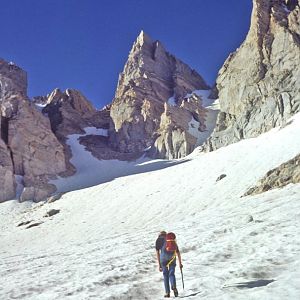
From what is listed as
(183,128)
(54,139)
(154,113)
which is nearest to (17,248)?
(54,139)

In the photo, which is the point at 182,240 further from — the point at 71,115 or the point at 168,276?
the point at 71,115

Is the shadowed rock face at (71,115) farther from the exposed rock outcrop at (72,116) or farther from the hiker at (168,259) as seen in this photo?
the hiker at (168,259)

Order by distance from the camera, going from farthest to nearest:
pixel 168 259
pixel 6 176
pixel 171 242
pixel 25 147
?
1. pixel 25 147
2. pixel 6 176
3. pixel 171 242
4. pixel 168 259

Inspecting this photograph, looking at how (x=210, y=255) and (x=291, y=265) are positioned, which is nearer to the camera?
(x=291, y=265)

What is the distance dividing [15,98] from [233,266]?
7376cm

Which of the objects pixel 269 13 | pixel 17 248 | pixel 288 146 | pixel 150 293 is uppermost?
pixel 269 13

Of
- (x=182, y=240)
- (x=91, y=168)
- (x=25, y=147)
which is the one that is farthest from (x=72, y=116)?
(x=182, y=240)

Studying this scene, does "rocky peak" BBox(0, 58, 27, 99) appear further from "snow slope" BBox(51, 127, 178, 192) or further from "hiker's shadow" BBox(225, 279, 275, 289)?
"hiker's shadow" BBox(225, 279, 275, 289)

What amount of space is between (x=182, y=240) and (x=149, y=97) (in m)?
85.1

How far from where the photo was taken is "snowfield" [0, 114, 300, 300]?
41.6 ft

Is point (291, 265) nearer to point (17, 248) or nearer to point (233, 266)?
point (233, 266)

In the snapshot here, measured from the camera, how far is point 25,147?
241 feet

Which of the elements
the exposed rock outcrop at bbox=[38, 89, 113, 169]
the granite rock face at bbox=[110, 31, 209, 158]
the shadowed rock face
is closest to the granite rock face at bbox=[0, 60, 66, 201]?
the exposed rock outcrop at bbox=[38, 89, 113, 169]

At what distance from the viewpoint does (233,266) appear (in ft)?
44.8
